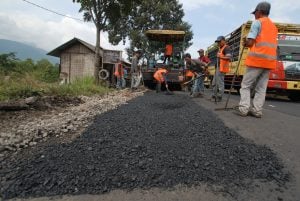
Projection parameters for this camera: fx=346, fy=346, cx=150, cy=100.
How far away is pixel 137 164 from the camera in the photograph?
3318mm

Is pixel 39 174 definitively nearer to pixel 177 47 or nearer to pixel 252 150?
pixel 252 150

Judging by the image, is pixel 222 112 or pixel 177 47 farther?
pixel 177 47

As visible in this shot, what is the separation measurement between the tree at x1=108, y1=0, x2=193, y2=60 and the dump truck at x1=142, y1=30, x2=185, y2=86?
18084mm

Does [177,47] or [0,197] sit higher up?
[177,47]

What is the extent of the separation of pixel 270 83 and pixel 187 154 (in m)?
10.3

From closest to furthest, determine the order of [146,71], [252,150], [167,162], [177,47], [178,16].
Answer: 1. [167,162]
2. [252,150]
3. [146,71]
4. [177,47]
5. [178,16]

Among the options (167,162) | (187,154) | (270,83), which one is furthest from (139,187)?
(270,83)

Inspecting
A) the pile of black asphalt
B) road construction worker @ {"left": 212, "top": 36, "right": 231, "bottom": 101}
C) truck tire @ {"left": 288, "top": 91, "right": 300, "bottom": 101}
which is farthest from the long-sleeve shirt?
the pile of black asphalt

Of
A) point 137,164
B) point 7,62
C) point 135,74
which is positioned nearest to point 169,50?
point 135,74

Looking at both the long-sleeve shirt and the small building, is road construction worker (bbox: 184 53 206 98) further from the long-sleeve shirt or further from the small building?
the small building

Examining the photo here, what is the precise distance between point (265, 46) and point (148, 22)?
105 feet

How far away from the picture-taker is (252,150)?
3883 millimetres

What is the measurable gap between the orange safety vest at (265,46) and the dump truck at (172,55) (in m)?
9.11

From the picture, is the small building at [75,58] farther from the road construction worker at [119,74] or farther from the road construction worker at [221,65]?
the road construction worker at [221,65]
